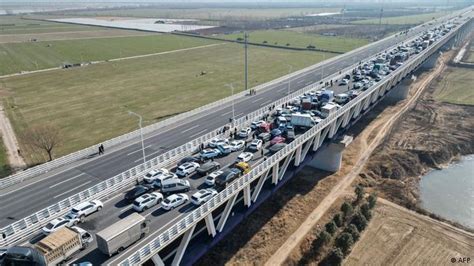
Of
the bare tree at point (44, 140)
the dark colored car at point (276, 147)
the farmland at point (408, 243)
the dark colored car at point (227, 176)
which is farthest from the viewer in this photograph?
the bare tree at point (44, 140)

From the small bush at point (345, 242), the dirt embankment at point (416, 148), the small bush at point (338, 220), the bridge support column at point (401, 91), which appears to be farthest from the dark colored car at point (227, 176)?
the bridge support column at point (401, 91)

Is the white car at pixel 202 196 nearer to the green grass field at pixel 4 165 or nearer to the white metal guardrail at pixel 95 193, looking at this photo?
the white metal guardrail at pixel 95 193

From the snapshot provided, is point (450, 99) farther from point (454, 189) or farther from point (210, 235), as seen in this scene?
point (210, 235)

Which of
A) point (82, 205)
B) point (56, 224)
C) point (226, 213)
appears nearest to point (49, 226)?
point (56, 224)

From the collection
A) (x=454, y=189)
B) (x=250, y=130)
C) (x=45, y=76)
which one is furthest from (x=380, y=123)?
(x=45, y=76)

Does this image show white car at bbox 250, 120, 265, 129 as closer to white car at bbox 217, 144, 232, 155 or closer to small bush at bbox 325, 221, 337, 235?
white car at bbox 217, 144, 232, 155

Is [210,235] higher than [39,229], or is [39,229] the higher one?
[39,229]
